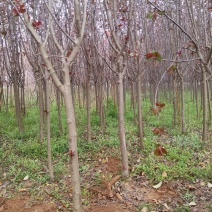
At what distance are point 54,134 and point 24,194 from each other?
2324mm

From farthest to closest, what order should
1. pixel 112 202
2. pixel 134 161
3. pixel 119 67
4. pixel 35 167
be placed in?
pixel 134 161 → pixel 35 167 → pixel 119 67 → pixel 112 202

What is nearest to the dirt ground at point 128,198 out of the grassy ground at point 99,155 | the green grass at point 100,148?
the grassy ground at point 99,155

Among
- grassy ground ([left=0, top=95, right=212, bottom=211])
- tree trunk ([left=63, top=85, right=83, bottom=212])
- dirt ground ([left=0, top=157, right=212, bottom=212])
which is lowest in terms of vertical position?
dirt ground ([left=0, top=157, right=212, bottom=212])

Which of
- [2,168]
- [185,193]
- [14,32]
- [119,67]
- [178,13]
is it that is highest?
[178,13]

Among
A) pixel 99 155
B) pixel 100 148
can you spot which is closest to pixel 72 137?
pixel 99 155

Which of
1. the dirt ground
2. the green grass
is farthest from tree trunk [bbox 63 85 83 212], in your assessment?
the green grass

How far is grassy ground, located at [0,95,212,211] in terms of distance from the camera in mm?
4098

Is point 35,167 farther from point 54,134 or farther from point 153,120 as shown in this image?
point 153,120

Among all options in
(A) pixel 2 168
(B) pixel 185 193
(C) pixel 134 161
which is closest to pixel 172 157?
(C) pixel 134 161

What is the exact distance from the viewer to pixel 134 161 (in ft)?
15.2

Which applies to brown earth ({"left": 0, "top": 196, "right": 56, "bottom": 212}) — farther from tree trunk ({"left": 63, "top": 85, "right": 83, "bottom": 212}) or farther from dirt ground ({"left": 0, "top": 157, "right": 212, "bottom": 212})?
tree trunk ({"left": 63, "top": 85, "right": 83, "bottom": 212})

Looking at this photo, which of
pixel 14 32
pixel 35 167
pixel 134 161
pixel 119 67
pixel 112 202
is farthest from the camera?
pixel 14 32

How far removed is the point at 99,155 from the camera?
4.87 metres

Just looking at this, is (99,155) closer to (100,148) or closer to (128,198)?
(100,148)
